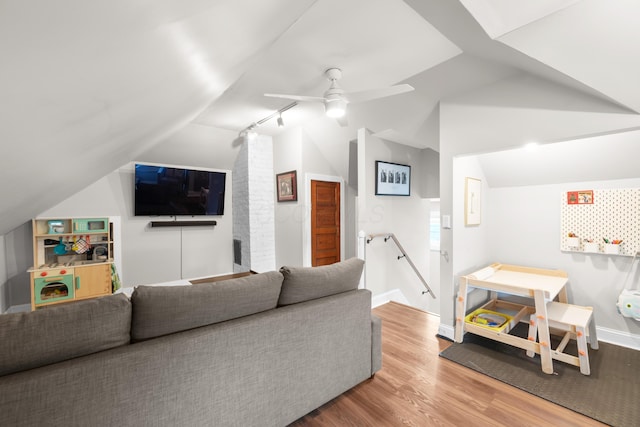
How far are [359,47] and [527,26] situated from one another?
110 cm

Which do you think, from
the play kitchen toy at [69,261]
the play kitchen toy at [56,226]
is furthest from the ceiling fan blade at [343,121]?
the play kitchen toy at [56,226]

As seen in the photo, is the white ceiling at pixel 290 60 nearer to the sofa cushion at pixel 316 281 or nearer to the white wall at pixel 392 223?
the white wall at pixel 392 223

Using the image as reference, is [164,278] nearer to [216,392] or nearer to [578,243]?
[216,392]

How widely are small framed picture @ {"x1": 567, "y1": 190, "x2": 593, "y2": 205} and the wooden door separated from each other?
3.14 metres

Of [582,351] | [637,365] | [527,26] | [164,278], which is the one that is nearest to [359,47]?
[527,26]

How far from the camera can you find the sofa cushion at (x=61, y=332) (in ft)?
3.32

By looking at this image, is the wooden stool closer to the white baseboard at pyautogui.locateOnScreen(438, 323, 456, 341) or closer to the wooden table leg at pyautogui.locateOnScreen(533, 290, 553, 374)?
the wooden table leg at pyautogui.locateOnScreen(533, 290, 553, 374)

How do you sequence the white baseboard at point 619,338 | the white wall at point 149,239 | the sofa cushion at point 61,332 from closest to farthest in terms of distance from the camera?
the sofa cushion at point 61,332 < the white baseboard at point 619,338 < the white wall at point 149,239

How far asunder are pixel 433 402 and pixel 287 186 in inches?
143

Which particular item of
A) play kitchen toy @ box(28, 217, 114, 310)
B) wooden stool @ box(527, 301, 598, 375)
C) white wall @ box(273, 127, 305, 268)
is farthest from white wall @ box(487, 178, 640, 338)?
play kitchen toy @ box(28, 217, 114, 310)

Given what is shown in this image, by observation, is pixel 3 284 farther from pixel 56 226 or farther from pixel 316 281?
pixel 316 281

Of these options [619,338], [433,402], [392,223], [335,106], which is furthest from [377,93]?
[619,338]

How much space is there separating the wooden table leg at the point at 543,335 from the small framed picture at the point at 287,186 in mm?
3354

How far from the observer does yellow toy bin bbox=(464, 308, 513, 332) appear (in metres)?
2.62
